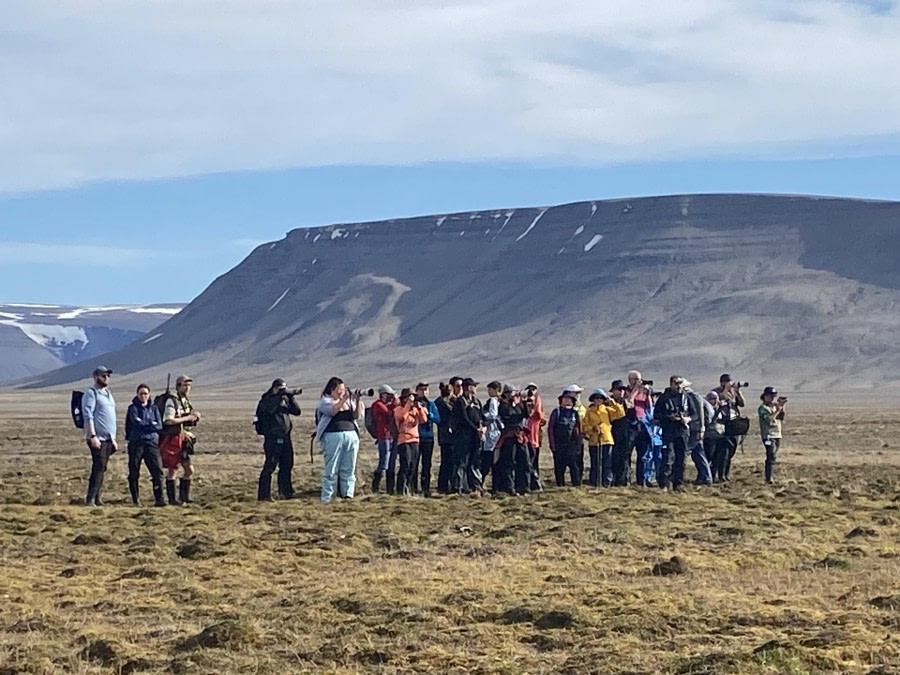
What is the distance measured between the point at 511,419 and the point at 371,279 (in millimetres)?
152951

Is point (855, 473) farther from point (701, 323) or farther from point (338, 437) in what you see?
point (701, 323)

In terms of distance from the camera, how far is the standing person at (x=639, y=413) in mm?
22234

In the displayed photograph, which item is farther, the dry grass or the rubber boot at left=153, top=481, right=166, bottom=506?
the rubber boot at left=153, top=481, right=166, bottom=506

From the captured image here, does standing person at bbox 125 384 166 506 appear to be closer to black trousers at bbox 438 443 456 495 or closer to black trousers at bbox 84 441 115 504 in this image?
black trousers at bbox 84 441 115 504

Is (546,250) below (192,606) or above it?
above

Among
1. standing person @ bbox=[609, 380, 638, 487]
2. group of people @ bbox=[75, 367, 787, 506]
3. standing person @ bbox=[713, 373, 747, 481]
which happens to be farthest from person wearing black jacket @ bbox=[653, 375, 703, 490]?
standing person @ bbox=[713, 373, 747, 481]

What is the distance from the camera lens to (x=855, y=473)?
84.7ft

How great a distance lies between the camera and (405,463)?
20.8 metres

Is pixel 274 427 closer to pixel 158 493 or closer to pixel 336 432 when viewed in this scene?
pixel 336 432

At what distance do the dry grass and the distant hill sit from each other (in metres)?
105

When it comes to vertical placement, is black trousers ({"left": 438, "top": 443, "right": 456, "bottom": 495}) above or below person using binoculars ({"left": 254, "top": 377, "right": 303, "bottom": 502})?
below

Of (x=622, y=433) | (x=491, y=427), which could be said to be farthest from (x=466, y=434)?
(x=622, y=433)

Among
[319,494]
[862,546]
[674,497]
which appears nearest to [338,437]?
[319,494]

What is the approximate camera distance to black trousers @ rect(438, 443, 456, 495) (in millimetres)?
21297
